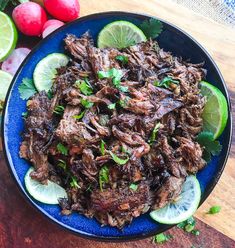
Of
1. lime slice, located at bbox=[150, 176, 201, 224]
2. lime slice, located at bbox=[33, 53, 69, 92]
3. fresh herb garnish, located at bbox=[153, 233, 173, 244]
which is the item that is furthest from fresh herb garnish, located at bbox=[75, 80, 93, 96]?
fresh herb garnish, located at bbox=[153, 233, 173, 244]

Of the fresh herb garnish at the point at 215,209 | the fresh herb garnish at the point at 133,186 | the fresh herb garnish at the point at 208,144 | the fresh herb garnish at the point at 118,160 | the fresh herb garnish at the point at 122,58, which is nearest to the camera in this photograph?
the fresh herb garnish at the point at 118,160

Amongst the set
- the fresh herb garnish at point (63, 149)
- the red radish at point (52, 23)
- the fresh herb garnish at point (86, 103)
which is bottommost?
the fresh herb garnish at point (63, 149)

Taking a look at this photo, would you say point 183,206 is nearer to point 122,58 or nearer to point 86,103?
point 86,103

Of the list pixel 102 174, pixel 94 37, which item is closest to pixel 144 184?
pixel 102 174

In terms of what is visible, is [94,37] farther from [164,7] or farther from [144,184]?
[144,184]

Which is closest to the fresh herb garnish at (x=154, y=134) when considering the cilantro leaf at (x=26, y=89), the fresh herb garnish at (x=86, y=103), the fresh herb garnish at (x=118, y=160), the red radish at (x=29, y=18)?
Answer: the fresh herb garnish at (x=118, y=160)

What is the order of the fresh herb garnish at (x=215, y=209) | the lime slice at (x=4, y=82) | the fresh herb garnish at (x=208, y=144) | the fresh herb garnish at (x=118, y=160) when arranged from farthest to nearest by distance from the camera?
the lime slice at (x=4, y=82), the fresh herb garnish at (x=215, y=209), the fresh herb garnish at (x=208, y=144), the fresh herb garnish at (x=118, y=160)

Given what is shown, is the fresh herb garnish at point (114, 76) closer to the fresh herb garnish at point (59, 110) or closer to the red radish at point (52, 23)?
the fresh herb garnish at point (59, 110)
